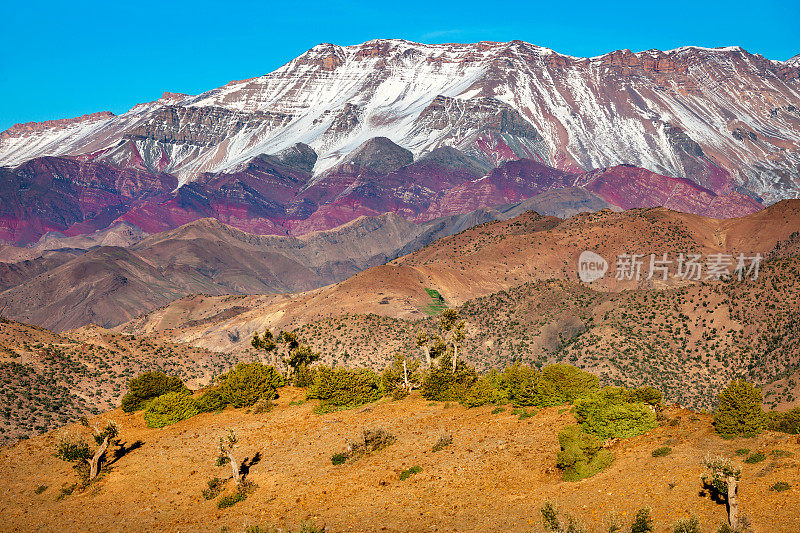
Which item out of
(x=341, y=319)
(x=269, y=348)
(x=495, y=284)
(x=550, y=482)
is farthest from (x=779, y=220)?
(x=550, y=482)

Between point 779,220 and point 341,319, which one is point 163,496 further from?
point 779,220

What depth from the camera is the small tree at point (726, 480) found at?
26.4m

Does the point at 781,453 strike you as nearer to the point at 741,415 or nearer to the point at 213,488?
the point at 741,415

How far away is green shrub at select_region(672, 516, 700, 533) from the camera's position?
25641 millimetres

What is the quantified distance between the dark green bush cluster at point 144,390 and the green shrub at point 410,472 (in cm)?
2662

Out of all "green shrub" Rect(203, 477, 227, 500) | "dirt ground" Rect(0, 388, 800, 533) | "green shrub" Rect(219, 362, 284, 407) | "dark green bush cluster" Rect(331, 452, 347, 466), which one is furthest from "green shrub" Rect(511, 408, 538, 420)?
"green shrub" Rect(219, 362, 284, 407)

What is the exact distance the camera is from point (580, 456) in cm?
3328

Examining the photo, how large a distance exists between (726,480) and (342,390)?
2876 cm

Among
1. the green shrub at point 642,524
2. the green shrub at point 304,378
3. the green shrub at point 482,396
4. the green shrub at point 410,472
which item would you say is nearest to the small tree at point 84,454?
the green shrub at point 304,378

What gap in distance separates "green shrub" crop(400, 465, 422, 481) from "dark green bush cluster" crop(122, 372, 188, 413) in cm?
2662

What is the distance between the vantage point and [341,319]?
118125 mm

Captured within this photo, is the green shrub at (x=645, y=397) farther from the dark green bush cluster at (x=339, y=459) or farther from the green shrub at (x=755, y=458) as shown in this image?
the dark green bush cluster at (x=339, y=459)

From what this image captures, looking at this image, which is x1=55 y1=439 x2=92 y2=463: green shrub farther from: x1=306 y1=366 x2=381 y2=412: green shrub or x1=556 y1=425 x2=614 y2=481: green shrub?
x1=556 y1=425 x2=614 y2=481: green shrub

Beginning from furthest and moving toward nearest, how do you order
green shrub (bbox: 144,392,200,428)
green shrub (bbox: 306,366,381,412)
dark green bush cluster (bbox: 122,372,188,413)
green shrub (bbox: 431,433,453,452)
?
dark green bush cluster (bbox: 122,372,188,413), green shrub (bbox: 144,392,200,428), green shrub (bbox: 306,366,381,412), green shrub (bbox: 431,433,453,452)
